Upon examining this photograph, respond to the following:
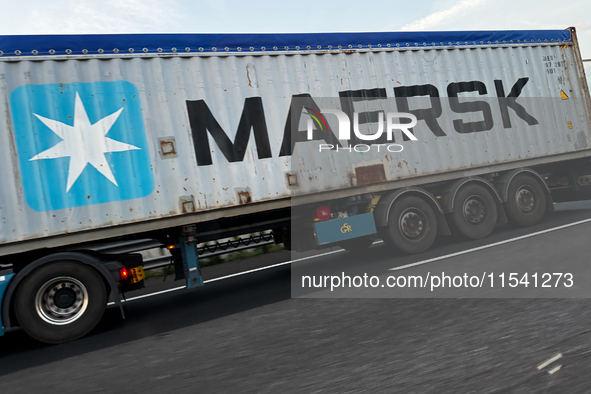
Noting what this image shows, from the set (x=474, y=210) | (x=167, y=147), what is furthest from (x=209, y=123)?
(x=474, y=210)

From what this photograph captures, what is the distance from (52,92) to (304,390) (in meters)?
4.94

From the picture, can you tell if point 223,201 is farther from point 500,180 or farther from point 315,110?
point 500,180

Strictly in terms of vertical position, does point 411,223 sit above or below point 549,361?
above

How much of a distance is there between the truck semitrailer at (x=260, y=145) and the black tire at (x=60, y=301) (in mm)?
16

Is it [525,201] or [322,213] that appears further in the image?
[525,201]

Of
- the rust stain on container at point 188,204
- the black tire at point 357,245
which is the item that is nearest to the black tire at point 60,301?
the rust stain on container at point 188,204

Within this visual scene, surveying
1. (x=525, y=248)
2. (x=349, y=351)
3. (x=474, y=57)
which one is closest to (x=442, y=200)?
(x=525, y=248)

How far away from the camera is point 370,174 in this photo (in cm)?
855

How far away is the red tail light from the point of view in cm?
825

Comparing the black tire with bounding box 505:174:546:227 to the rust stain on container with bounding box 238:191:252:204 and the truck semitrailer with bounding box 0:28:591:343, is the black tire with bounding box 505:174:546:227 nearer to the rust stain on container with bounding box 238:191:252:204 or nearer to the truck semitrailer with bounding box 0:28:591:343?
the truck semitrailer with bounding box 0:28:591:343

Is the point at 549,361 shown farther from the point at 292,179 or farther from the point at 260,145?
the point at 260,145

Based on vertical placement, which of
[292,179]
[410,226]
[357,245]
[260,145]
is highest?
[260,145]

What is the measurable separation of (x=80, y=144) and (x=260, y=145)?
249 centimetres

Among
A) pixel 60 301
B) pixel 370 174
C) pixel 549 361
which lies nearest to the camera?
pixel 549 361
